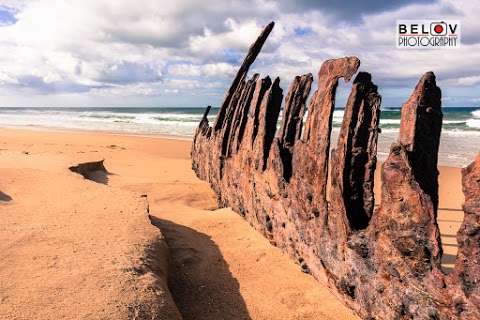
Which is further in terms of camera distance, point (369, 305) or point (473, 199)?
point (369, 305)

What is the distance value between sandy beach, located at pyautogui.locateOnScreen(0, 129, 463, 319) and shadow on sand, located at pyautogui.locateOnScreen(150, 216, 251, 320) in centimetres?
1

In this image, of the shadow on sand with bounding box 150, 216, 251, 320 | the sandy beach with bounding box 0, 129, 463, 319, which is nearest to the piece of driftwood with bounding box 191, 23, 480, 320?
the sandy beach with bounding box 0, 129, 463, 319

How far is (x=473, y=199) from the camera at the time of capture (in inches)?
93.9

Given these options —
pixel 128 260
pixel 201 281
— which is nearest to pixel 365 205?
pixel 201 281

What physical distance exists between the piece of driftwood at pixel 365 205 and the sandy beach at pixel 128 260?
0.37 meters

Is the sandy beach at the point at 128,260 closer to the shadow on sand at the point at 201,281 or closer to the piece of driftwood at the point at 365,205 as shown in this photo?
the shadow on sand at the point at 201,281

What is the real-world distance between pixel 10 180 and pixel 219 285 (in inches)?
157

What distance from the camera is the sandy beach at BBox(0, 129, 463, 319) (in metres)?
2.87

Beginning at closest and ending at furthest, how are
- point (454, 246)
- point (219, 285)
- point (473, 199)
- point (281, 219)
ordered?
point (473, 199) → point (219, 285) → point (281, 219) → point (454, 246)

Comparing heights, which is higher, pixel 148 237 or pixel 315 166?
pixel 315 166

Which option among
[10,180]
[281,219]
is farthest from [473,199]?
[10,180]

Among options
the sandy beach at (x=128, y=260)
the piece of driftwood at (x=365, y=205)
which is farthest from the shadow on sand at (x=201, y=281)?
the piece of driftwood at (x=365, y=205)

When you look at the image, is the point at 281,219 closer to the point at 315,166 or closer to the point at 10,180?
the point at 315,166

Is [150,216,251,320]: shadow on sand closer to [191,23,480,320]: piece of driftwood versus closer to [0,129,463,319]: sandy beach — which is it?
[0,129,463,319]: sandy beach
